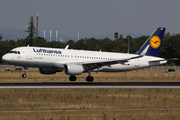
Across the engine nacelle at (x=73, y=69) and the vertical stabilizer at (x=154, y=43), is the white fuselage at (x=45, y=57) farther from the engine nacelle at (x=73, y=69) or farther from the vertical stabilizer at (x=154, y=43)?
the vertical stabilizer at (x=154, y=43)

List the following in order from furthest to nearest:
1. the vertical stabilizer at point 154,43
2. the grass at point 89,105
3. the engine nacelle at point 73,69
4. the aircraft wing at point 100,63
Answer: the vertical stabilizer at point 154,43, the aircraft wing at point 100,63, the engine nacelle at point 73,69, the grass at point 89,105

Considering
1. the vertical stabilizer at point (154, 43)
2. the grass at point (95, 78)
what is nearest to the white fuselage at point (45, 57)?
the grass at point (95, 78)

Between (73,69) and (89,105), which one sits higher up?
(73,69)

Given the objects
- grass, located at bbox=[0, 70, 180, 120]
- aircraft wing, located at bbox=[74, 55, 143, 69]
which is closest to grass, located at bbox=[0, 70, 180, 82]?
aircraft wing, located at bbox=[74, 55, 143, 69]

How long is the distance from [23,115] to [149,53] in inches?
1245

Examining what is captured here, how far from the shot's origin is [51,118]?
13.8m

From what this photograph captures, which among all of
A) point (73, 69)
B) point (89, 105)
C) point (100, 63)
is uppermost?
point (100, 63)

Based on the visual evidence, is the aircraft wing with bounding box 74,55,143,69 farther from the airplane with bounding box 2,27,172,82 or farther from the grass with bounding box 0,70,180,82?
the grass with bounding box 0,70,180,82

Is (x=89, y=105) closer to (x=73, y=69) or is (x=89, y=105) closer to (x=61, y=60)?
(x=73, y=69)

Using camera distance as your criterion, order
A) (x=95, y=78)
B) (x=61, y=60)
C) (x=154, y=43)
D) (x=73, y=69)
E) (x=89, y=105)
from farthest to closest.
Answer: (x=95, y=78) < (x=154, y=43) < (x=61, y=60) < (x=73, y=69) < (x=89, y=105)

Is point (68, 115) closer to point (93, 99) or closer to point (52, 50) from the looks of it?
point (93, 99)

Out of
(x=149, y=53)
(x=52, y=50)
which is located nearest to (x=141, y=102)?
(x=52, y=50)

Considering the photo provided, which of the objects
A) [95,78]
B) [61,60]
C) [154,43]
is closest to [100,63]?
[61,60]

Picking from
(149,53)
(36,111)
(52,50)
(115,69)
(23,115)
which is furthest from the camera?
(149,53)
